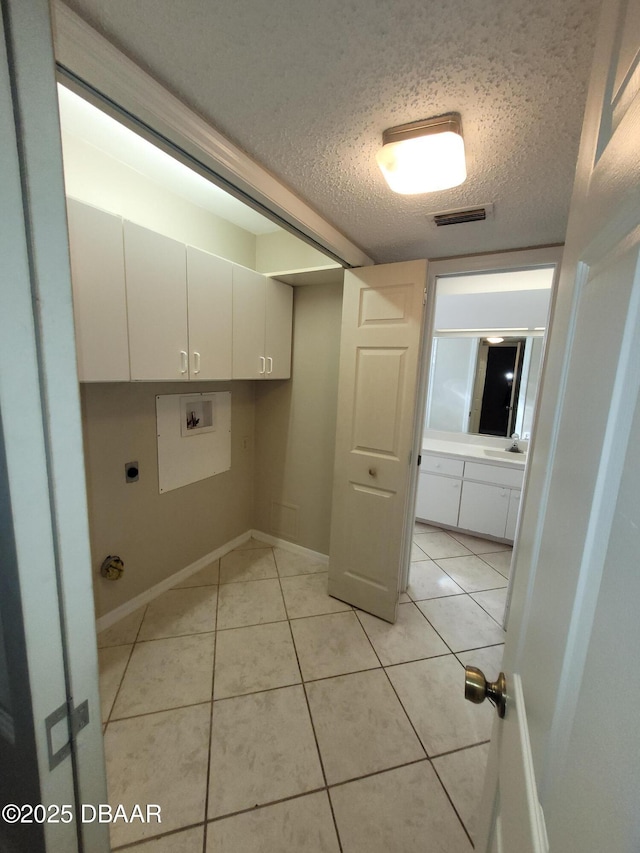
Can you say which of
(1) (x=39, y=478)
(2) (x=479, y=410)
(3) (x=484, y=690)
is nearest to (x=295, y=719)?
(3) (x=484, y=690)

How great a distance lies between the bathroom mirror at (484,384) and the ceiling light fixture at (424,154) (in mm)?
2716

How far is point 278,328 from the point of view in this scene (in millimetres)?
2506

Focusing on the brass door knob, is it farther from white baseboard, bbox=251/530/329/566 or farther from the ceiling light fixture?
white baseboard, bbox=251/530/329/566

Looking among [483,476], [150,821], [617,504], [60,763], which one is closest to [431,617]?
[483,476]

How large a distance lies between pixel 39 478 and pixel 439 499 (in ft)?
10.9

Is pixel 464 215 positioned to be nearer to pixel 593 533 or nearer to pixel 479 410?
pixel 593 533

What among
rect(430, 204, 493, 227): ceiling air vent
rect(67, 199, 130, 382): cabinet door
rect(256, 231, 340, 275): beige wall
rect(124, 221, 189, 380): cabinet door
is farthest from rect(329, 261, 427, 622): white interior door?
rect(67, 199, 130, 382): cabinet door

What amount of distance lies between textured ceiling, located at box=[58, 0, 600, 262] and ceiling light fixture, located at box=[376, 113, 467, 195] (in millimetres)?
33

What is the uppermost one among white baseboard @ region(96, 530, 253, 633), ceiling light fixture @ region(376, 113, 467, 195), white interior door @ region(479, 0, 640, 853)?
ceiling light fixture @ region(376, 113, 467, 195)

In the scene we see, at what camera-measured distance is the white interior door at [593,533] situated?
0.26m

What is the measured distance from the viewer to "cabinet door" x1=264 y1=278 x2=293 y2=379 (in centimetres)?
241

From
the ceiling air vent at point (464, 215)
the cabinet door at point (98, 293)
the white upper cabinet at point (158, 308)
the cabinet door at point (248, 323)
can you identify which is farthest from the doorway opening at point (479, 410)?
the cabinet door at point (98, 293)

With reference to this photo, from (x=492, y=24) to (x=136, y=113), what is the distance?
2.84 ft

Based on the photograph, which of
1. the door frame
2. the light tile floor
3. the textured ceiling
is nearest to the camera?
the textured ceiling
